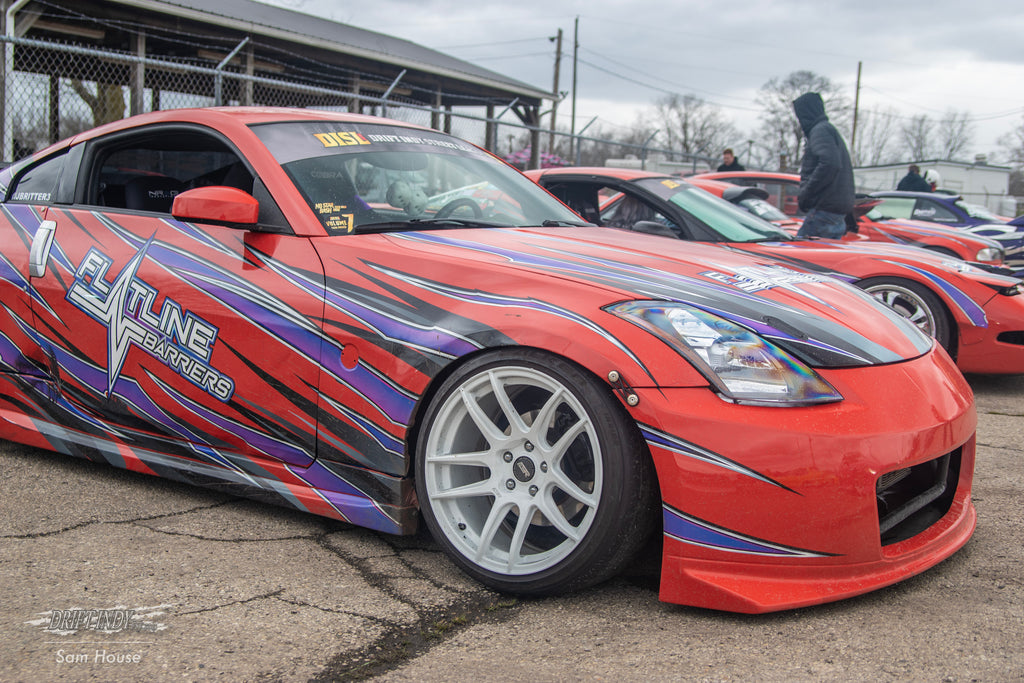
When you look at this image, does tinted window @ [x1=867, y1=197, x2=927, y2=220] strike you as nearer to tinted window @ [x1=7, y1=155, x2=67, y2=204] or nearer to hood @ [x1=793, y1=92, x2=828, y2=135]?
hood @ [x1=793, y1=92, x2=828, y2=135]

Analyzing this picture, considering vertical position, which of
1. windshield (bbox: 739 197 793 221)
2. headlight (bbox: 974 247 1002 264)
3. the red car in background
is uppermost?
windshield (bbox: 739 197 793 221)

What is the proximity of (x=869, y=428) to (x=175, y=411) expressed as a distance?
2149mm

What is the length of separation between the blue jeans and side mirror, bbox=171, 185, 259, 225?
4761 millimetres

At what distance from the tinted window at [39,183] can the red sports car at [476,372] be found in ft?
0.41

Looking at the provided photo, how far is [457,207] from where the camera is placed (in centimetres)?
309

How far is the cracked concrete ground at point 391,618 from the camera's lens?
1.92 metres

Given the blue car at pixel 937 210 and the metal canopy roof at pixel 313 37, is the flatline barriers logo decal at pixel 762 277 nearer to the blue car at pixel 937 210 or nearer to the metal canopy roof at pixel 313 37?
the blue car at pixel 937 210

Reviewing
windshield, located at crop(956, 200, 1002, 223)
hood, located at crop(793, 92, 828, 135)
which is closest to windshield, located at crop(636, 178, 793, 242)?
hood, located at crop(793, 92, 828, 135)

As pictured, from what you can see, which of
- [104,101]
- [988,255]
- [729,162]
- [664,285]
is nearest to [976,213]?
[729,162]

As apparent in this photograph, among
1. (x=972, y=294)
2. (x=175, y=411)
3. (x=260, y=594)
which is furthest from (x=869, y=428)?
(x=972, y=294)

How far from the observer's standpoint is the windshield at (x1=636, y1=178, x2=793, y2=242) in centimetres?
534

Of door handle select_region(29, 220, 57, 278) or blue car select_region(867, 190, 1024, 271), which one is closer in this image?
door handle select_region(29, 220, 57, 278)

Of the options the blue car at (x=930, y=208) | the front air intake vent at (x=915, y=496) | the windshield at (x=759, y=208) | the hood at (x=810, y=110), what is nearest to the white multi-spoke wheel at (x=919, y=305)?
the windshield at (x=759, y=208)

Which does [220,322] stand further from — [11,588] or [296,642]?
[296,642]
